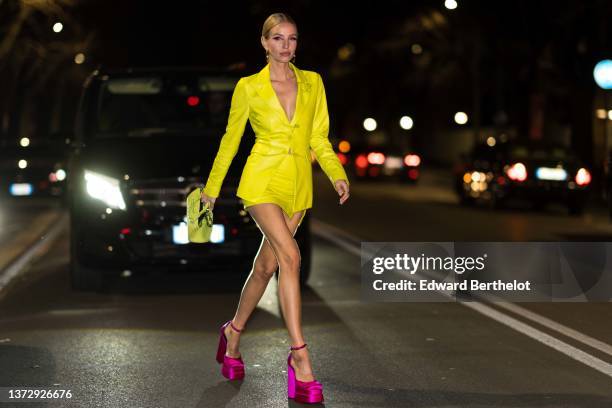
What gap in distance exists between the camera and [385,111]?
6938cm

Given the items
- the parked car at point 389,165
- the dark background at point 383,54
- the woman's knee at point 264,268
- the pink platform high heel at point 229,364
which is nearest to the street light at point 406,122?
the dark background at point 383,54

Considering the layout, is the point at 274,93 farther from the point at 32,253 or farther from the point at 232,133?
the point at 32,253

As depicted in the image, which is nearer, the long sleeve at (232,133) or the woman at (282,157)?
the woman at (282,157)

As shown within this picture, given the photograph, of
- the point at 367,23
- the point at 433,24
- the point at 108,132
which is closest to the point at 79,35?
the point at 367,23

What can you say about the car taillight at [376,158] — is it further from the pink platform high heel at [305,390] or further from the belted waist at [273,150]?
the pink platform high heel at [305,390]

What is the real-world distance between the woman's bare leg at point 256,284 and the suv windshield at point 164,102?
503 centimetres

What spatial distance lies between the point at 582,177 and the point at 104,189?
16.4 metres

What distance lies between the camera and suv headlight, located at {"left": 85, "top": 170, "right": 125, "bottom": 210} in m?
11.6

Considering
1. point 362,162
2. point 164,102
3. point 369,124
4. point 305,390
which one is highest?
point 369,124

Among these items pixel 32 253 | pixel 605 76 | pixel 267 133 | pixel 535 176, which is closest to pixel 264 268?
A: pixel 267 133

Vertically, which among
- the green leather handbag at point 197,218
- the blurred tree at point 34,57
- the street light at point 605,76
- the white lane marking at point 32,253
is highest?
the blurred tree at point 34,57

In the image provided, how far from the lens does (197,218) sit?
7730 millimetres

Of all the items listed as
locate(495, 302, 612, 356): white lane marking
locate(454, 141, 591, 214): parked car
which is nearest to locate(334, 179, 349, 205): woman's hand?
locate(495, 302, 612, 356): white lane marking

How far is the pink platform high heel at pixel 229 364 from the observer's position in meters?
7.98
